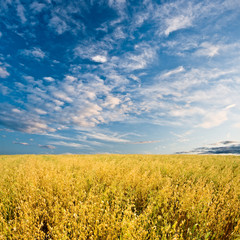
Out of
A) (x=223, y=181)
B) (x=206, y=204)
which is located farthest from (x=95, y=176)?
(x=223, y=181)

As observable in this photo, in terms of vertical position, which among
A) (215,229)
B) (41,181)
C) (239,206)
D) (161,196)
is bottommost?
(215,229)

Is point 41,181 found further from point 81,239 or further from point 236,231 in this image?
point 236,231

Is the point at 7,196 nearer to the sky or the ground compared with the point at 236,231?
nearer to the sky

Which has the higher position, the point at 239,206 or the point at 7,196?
the point at 7,196

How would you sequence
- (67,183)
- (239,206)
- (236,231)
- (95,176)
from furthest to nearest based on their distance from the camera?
(95,176), (67,183), (239,206), (236,231)

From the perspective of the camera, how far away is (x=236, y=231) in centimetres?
269

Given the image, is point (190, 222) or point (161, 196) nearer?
point (190, 222)

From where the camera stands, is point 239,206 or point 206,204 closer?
point 206,204

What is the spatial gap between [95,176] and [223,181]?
4529 mm

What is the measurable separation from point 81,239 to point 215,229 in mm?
2476

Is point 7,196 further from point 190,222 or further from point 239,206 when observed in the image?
point 239,206

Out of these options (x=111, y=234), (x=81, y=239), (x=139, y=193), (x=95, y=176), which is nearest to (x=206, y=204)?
(x=139, y=193)

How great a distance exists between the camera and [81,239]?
2.45 m

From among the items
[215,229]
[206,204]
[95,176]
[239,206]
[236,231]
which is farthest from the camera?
[95,176]
